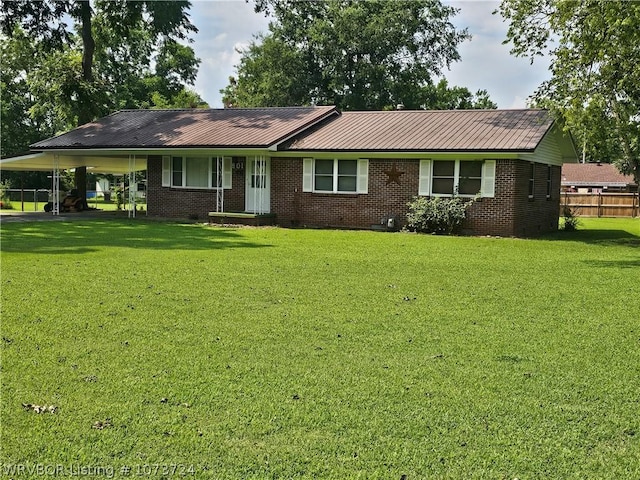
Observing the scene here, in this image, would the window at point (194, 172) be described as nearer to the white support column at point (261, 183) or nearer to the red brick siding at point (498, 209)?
the white support column at point (261, 183)

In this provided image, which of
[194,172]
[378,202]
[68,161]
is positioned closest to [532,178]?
[378,202]

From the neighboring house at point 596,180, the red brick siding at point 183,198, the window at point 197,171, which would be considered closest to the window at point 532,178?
the red brick siding at point 183,198

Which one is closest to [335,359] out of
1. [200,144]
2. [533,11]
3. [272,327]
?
[272,327]

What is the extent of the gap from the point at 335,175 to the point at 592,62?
32.0 ft

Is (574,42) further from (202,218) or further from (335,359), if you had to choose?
(202,218)

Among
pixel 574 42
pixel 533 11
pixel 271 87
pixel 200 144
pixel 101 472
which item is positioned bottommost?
pixel 101 472

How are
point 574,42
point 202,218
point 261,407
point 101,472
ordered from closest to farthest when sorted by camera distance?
1. point 101,472
2. point 261,407
3. point 574,42
4. point 202,218

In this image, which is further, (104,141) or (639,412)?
(104,141)

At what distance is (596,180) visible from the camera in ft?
187

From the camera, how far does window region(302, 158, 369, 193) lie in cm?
2233

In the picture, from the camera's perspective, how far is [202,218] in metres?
24.8

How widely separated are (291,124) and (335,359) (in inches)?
790

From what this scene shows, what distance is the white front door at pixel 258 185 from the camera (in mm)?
23672

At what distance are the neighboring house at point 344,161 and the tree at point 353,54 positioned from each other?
65.5 feet
